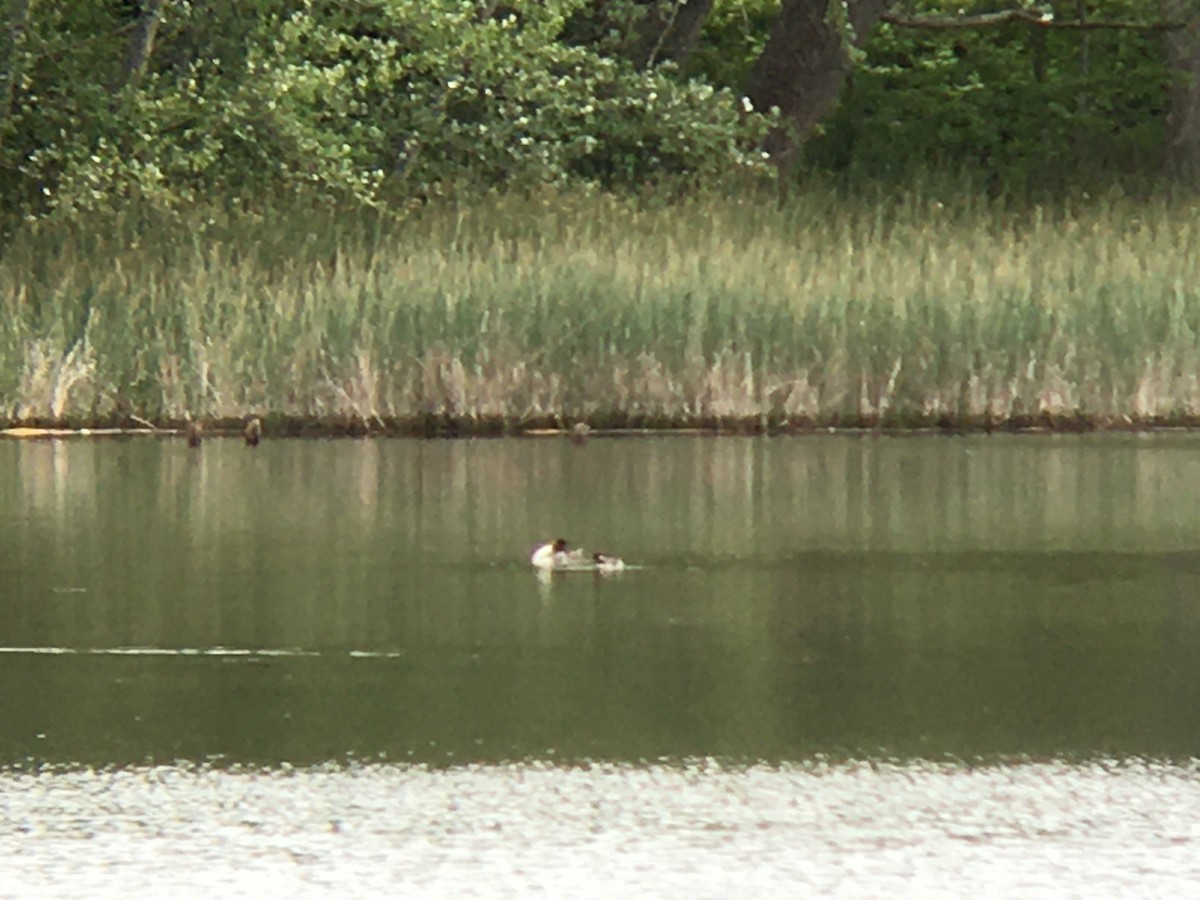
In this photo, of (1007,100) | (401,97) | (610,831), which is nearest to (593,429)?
(401,97)

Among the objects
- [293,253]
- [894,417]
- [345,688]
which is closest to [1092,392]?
[894,417]

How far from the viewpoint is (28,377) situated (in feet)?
59.0

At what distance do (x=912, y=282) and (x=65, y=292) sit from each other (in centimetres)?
564

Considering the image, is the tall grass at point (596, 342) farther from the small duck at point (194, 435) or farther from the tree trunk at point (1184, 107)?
the tree trunk at point (1184, 107)

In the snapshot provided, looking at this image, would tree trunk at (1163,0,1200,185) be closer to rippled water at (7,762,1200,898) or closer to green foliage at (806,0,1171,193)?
green foliage at (806,0,1171,193)

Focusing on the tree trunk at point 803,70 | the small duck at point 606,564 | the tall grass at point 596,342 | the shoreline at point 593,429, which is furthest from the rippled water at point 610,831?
the tree trunk at point 803,70

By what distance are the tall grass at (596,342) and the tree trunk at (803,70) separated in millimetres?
7972

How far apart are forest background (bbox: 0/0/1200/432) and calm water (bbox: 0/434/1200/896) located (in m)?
4.17

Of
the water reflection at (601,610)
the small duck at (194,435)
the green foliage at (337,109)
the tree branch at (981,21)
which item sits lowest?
the water reflection at (601,610)

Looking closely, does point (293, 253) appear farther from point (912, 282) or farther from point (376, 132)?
point (912, 282)

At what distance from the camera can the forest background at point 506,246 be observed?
59.3 feet

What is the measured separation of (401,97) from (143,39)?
2445mm

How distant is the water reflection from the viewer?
7039 millimetres

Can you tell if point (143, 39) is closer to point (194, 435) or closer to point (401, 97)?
point (401, 97)
